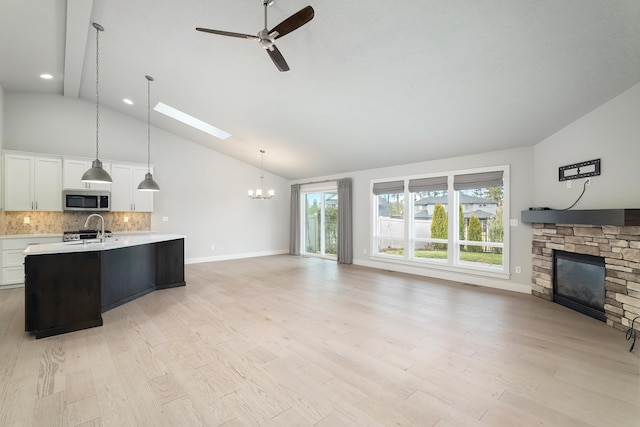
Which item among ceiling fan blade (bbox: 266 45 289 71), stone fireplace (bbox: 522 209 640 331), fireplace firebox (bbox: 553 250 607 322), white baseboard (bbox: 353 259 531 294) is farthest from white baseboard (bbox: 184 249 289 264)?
fireplace firebox (bbox: 553 250 607 322)

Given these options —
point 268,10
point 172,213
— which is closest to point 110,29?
point 268,10

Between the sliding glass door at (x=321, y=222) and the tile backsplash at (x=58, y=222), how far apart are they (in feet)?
15.0

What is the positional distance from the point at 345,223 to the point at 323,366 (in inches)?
213

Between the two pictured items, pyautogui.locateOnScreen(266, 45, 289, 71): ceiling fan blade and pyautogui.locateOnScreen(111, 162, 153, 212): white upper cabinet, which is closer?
pyautogui.locateOnScreen(266, 45, 289, 71): ceiling fan blade

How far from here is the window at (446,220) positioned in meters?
5.27

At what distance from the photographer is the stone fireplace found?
3.25 meters

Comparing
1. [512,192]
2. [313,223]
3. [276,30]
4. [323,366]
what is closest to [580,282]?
[512,192]

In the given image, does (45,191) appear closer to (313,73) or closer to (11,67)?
(11,67)

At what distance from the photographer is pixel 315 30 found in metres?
3.08

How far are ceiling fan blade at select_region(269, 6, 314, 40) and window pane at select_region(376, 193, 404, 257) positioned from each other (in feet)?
16.4

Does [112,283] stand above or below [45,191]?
below

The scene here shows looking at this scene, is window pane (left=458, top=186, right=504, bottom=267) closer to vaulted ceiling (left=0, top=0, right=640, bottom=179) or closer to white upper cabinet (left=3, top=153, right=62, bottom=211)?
vaulted ceiling (left=0, top=0, right=640, bottom=179)

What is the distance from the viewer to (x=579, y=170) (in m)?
4.00

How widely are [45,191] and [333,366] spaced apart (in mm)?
6481
